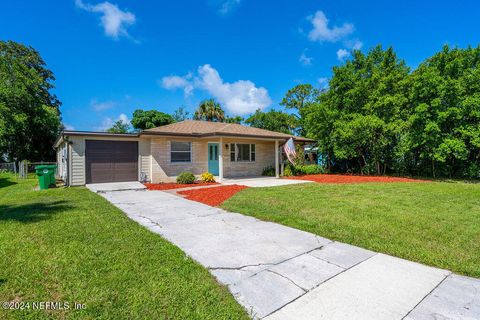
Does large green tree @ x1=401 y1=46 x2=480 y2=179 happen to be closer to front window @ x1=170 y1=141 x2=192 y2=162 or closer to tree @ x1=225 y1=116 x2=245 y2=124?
front window @ x1=170 y1=141 x2=192 y2=162

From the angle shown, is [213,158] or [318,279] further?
[213,158]

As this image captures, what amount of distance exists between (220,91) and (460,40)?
25.6m

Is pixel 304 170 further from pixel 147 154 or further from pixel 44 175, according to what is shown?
pixel 44 175

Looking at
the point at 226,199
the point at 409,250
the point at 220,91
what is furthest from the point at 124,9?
the point at 220,91

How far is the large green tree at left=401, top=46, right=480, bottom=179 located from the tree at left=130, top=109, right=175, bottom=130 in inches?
1127

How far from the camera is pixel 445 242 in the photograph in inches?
161

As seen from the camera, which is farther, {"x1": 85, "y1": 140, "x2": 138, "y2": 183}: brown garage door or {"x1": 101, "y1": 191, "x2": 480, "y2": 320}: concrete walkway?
{"x1": 85, "y1": 140, "x2": 138, "y2": 183}: brown garage door

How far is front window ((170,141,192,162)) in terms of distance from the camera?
1366 centimetres

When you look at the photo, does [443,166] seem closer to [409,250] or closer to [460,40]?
[460,40]

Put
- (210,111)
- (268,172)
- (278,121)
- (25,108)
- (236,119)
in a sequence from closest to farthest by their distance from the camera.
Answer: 1. (268,172)
2. (25,108)
3. (210,111)
4. (278,121)
5. (236,119)

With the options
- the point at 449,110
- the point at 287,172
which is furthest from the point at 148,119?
the point at 449,110

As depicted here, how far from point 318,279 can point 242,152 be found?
1343 centimetres

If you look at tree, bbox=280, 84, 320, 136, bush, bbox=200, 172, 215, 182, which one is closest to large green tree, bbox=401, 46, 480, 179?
bush, bbox=200, 172, 215, 182

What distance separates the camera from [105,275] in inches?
115
